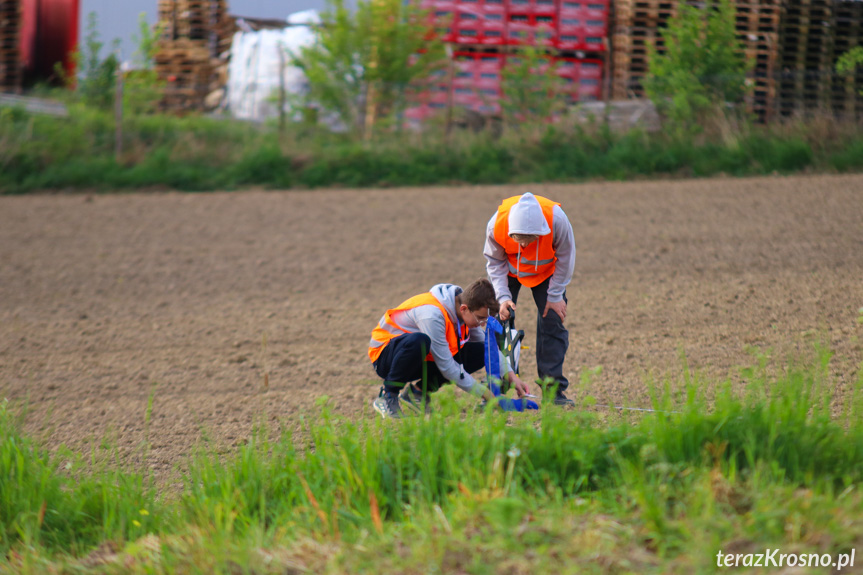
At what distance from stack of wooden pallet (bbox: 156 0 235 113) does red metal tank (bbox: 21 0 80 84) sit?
290 centimetres

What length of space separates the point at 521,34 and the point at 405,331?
12.0 m

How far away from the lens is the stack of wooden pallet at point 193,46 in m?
17.0

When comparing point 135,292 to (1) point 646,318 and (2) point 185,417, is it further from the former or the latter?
(1) point 646,318

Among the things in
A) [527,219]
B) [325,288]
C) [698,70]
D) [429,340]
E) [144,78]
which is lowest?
[325,288]

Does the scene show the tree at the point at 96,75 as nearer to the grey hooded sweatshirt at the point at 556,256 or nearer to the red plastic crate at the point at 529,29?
the red plastic crate at the point at 529,29

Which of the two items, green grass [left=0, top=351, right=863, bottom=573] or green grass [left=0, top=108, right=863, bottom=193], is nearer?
green grass [left=0, top=351, right=863, bottom=573]

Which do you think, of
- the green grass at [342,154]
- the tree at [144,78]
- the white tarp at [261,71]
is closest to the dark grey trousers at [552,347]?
the green grass at [342,154]

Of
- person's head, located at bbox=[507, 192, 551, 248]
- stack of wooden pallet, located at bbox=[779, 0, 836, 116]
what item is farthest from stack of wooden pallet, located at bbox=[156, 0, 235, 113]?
person's head, located at bbox=[507, 192, 551, 248]

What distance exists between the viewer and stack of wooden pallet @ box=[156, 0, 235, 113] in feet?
55.7

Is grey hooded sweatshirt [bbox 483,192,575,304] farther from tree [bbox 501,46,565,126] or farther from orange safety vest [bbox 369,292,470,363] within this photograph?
tree [bbox 501,46,565,126]

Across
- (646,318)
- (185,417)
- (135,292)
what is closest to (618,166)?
(646,318)

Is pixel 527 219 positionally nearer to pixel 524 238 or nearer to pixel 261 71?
pixel 524 238

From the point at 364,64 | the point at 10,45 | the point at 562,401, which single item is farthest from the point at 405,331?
the point at 10,45

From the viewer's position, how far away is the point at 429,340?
4539 millimetres
